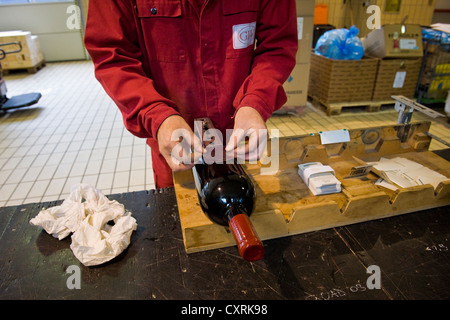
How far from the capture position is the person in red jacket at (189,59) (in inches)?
38.1

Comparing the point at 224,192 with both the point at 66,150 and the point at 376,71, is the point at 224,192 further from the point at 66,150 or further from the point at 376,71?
the point at 376,71

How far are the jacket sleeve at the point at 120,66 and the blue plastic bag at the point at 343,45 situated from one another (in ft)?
11.1

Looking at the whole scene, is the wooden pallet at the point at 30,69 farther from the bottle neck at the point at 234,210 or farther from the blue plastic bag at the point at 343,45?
the bottle neck at the point at 234,210

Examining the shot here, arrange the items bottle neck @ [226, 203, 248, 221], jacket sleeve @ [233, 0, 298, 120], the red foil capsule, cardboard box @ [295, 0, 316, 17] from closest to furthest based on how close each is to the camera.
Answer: the red foil capsule → bottle neck @ [226, 203, 248, 221] → jacket sleeve @ [233, 0, 298, 120] → cardboard box @ [295, 0, 316, 17]

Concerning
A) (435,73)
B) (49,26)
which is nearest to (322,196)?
(435,73)

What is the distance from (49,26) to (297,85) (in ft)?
19.8

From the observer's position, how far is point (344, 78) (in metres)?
3.76

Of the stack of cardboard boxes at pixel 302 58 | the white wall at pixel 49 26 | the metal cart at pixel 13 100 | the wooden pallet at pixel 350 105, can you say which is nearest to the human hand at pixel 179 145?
the stack of cardboard boxes at pixel 302 58

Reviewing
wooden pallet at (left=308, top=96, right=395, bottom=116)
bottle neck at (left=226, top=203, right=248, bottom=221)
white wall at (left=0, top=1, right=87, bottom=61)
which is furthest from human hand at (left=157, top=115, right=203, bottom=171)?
white wall at (left=0, top=1, right=87, bottom=61)

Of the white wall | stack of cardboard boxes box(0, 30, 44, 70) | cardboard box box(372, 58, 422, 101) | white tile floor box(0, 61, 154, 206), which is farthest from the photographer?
the white wall

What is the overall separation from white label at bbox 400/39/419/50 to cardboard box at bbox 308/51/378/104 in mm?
435

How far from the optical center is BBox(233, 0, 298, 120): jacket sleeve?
41.9 inches

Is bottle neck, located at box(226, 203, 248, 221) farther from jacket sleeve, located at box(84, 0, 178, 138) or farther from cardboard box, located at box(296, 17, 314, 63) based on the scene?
cardboard box, located at box(296, 17, 314, 63)
